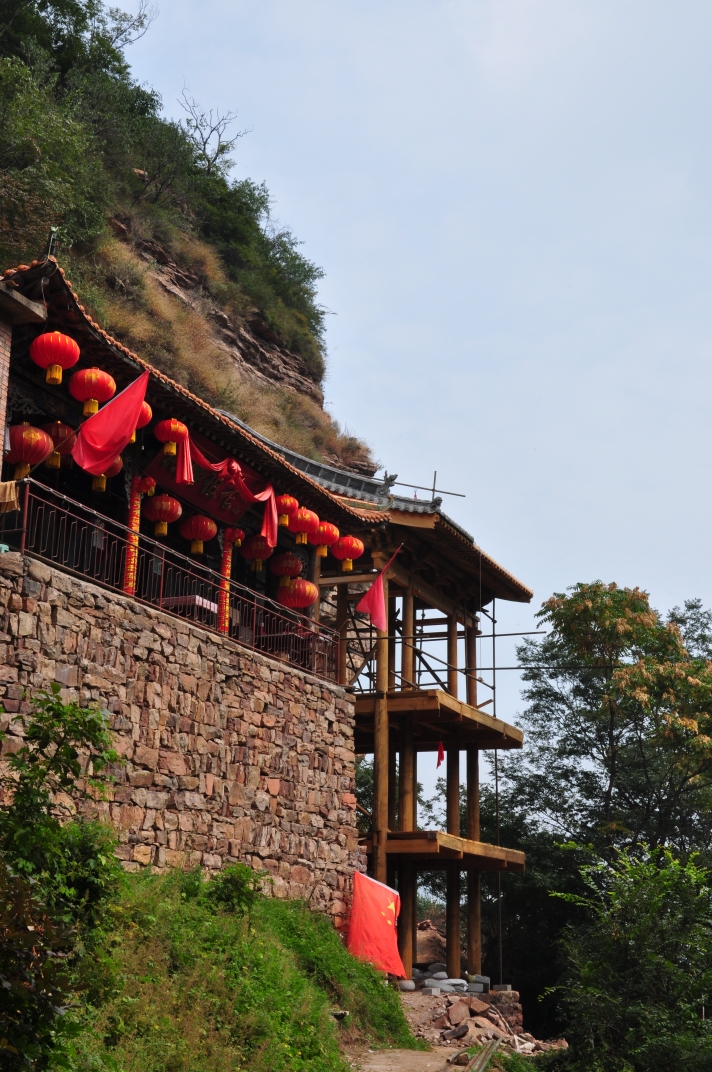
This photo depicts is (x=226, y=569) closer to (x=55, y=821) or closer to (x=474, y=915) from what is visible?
(x=55, y=821)

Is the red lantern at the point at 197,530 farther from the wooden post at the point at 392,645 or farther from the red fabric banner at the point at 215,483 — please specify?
the wooden post at the point at 392,645

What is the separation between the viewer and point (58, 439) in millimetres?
13578

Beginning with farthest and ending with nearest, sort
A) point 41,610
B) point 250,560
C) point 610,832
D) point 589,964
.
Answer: point 610,832 < point 250,560 < point 589,964 < point 41,610

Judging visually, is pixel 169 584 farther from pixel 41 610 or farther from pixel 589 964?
pixel 589 964

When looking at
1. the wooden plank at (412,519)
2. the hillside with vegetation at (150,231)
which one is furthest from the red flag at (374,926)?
the hillside with vegetation at (150,231)

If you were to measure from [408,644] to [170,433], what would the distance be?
23.6ft

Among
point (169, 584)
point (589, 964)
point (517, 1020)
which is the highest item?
point (169, 584)

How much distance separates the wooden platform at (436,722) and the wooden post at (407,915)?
2.31m

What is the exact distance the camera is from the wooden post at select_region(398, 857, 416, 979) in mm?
18977

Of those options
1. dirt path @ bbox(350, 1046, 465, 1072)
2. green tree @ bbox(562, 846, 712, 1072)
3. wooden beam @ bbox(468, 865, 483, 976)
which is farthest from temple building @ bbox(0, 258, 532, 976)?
green tree @ bbox(562, 846, 712, 1072)

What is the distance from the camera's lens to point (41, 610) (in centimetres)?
1127

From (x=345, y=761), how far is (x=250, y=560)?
358 cm

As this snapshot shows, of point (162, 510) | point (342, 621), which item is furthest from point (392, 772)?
point (162, 510)

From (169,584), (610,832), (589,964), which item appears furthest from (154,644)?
(610,832)
